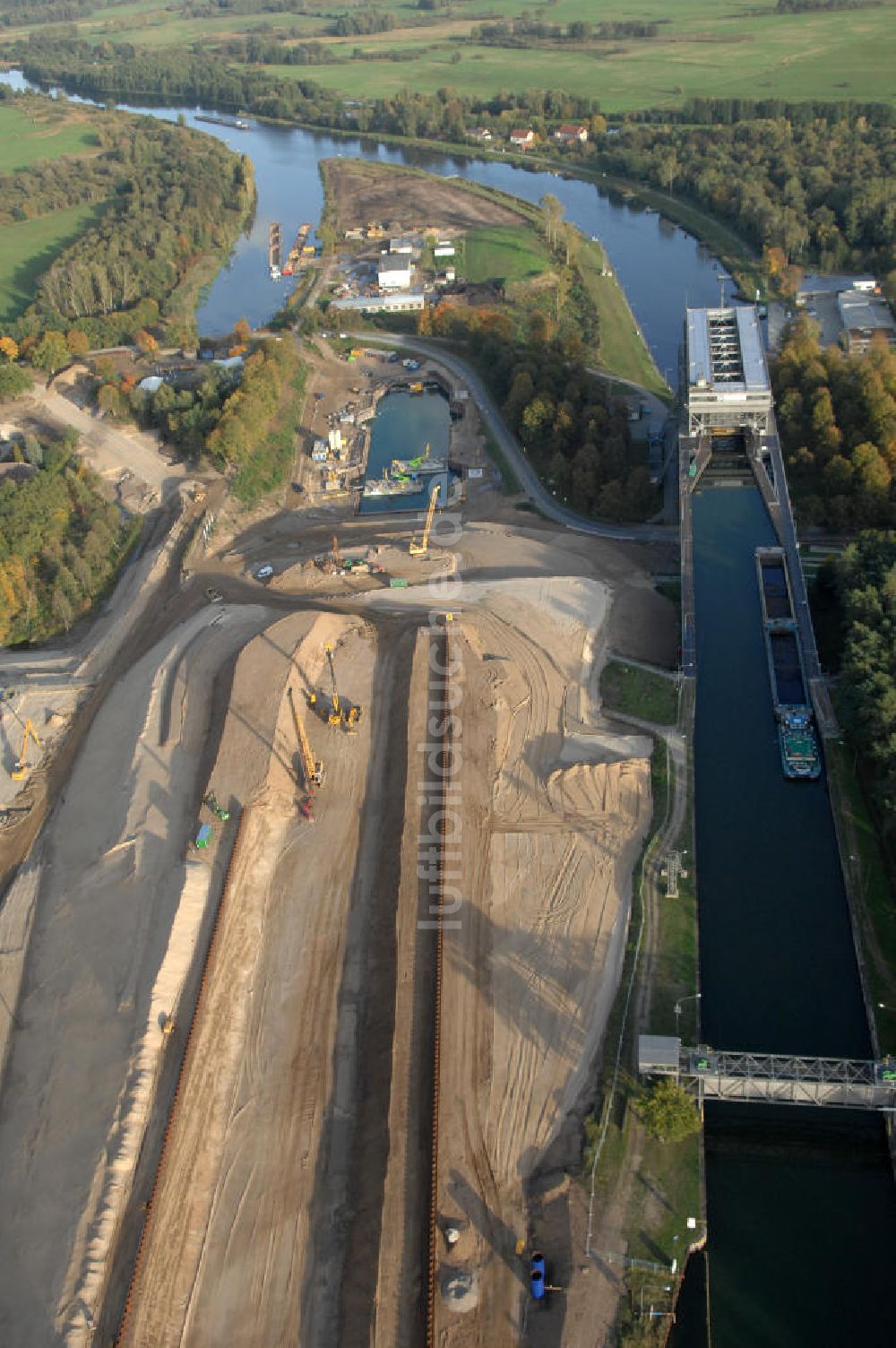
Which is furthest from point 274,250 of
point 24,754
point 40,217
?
point 24,754

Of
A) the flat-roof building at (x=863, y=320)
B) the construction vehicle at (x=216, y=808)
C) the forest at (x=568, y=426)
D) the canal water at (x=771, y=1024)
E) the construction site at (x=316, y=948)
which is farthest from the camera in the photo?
the flat-roof building at (x=863, y=320)

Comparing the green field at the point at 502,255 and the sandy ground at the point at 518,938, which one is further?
the green field at the point at 502,255

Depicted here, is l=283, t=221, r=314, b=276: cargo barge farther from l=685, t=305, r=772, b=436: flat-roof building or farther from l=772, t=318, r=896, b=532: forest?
l=772, t=318, r=896, b=532: forest

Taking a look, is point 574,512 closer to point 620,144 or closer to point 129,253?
point 129,253

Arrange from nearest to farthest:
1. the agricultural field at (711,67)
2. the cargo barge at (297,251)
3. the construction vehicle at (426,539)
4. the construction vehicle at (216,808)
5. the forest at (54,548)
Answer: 1. the construction vehicle at (216,808)
2. the forest at (54,548)
3. the construction vehicle at (426,539)
4. the cargo barge at (297,251)
5. the agricultural field at (711,67)

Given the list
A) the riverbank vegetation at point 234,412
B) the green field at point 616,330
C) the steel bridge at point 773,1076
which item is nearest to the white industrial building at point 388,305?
the riverbank vegetation at point 234,412

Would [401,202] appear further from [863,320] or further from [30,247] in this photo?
[863,320]

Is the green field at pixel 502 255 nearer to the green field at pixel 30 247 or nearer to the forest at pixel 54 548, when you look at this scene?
the green field at pixel 30 247
